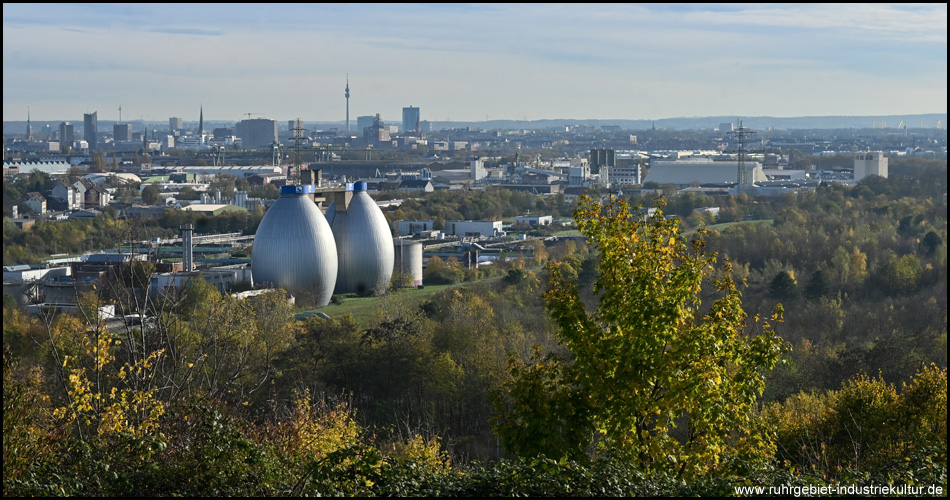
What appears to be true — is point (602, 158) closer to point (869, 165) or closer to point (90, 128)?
point (869, 165)

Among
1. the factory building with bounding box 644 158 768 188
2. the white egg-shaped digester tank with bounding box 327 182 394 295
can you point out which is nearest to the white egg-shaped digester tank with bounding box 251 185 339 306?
the white egg-shaped digester tank with bounding box 327 182 394 295

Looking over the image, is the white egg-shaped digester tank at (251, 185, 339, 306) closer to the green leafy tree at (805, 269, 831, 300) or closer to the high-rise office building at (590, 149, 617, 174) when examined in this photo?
Answer: the green leafy tree at (805, 269, 831, 300)

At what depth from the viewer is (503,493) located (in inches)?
347

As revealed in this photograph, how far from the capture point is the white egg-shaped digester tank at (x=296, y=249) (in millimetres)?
37688

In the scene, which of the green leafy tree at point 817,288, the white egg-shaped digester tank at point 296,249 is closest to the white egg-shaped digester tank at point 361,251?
the white egg-shaped digester tank at point 296,249

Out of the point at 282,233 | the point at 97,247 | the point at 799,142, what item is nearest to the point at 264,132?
the point at 799,142

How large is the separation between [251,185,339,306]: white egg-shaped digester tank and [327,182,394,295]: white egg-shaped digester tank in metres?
1.56

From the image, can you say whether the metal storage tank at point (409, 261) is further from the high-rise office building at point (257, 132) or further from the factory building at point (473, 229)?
the high-rise office building at point (257, 132)

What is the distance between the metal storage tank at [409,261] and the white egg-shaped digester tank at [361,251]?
2001 millimetres

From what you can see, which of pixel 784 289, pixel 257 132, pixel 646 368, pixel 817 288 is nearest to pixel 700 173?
pixel 817 288

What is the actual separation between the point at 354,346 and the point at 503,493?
51.4 ft

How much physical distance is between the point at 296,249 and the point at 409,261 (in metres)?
5.88

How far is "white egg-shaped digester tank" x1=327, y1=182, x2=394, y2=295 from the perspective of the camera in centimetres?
3997

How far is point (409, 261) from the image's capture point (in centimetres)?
4272
